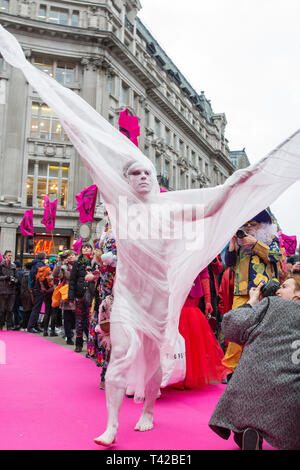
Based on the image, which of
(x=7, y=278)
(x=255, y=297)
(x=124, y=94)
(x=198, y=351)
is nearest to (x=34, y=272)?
(x=7, y=278)

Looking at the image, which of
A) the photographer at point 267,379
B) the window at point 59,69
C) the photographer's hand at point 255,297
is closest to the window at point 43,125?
the window at point 59,69

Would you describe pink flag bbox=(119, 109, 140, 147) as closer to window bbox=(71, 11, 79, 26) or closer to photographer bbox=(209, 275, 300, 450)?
photographer bbox=(209, 275, 300, 450)

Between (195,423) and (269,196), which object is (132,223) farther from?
(195,423)

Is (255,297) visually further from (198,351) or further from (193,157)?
(193,157)

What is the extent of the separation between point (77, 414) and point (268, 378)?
1.84 m

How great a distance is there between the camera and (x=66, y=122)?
2934 millimetres

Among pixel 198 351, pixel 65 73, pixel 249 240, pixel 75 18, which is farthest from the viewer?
pixel 75 18

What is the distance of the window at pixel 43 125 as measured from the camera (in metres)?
25.4

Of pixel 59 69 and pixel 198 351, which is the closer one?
pixel 198 351

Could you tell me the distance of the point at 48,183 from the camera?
2530cm

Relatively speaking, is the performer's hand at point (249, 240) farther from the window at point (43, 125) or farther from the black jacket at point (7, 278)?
the window at point (43, 125)

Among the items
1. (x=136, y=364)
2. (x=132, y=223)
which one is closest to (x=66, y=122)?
(x=132, y=223)

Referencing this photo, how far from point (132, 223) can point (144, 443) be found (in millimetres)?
1473

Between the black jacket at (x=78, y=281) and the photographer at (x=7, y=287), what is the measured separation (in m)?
3.72
